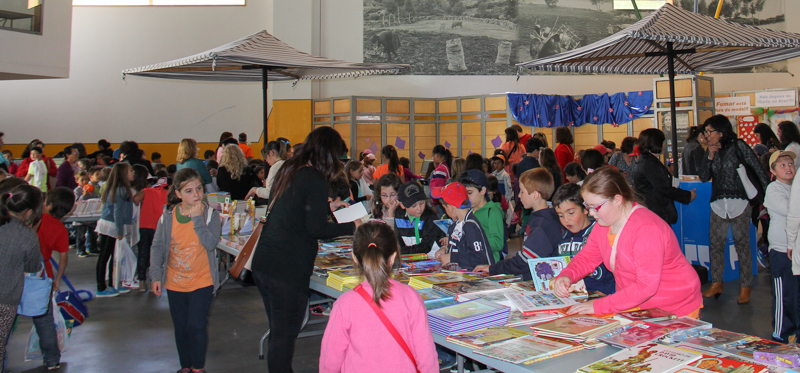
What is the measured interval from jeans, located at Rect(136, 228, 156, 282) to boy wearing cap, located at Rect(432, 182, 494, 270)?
358 cm

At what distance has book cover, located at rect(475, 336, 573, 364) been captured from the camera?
73.4 inches

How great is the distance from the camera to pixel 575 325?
2135mm

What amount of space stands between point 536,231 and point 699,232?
3652 mm

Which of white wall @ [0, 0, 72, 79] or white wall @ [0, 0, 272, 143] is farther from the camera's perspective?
white wall @ [0, 0, 272, 143]

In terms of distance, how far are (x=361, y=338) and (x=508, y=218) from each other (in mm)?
6003

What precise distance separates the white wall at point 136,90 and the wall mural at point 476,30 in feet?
9.42

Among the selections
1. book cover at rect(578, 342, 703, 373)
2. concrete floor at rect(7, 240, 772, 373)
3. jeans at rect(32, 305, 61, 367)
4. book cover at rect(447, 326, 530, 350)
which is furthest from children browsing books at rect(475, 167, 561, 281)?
jeans at rect(32, 305, 61, 367)

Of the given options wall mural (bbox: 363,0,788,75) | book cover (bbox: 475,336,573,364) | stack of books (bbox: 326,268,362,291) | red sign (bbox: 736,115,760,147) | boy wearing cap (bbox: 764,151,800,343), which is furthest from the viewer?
wall mural (bbox: 363,0,788,75)

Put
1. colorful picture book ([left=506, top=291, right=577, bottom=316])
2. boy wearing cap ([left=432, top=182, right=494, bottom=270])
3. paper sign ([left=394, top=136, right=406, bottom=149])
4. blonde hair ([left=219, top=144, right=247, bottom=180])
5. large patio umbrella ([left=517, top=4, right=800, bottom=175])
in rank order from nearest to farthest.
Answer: colorful picture book ([left=506, top=291, right=577, bottom=316]) → boy wearing cap ([left=432, top=182, right=494, bottom=270]) → large patio umbrella ([left=517, top=4, right=800, bottom=175]) → blonde hair ([left=219, top=144, right=247, bottom=180]) → paper sign ([left=394, top=136, right=406, bottom=149])

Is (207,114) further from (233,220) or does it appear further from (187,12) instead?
(233,220)

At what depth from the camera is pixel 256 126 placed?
45.1 ft

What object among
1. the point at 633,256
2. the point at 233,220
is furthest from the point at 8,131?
the point at 633,256

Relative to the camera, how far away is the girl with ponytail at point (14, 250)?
3.17 m

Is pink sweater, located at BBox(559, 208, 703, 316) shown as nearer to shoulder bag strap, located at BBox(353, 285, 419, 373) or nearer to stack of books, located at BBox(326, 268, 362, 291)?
shoulder bag strap, located at BBox(353, 285, 419, 373)
